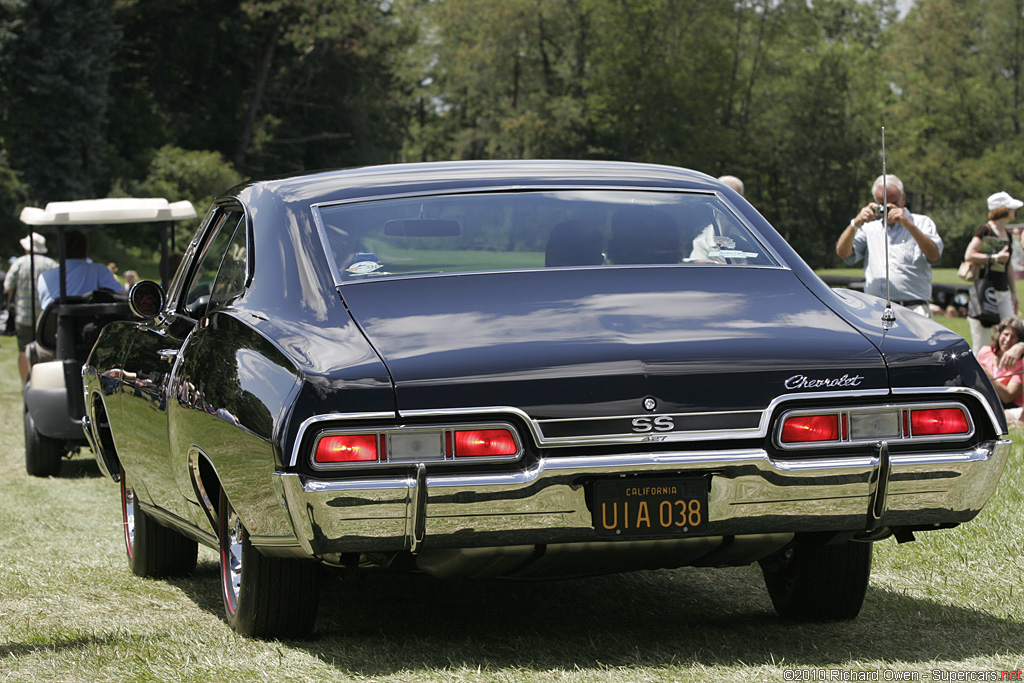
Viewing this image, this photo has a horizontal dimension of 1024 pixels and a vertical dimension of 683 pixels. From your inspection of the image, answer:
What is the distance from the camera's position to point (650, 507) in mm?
3920

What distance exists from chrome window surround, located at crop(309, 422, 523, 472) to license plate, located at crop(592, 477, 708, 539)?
0.30 m

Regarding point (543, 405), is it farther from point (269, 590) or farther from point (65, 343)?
point (65, 343)

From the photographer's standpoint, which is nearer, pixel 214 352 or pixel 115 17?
pixel 214 352

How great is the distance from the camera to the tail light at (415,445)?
3.76 m

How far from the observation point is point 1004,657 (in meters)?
4.36

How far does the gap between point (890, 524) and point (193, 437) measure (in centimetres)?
223

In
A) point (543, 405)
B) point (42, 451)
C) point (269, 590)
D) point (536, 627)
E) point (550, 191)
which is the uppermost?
point (550, 191)

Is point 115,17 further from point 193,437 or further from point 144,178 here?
point 193,437

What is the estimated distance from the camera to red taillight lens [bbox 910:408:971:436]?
4023 mm

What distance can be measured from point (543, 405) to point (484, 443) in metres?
0.19

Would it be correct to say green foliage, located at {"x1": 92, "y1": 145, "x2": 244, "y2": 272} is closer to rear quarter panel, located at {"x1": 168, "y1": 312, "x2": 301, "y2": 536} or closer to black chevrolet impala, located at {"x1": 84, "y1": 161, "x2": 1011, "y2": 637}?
rear quarter panel, located at {"x1": 168, "y1": 312, "x2": 301, "y2": 536}

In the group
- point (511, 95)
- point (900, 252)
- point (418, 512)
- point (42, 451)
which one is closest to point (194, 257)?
point (418, 512)

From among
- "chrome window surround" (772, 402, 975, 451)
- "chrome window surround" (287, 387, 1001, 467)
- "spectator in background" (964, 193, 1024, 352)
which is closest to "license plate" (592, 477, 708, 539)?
"chrome window surround" (287, 387, 1001, 467)

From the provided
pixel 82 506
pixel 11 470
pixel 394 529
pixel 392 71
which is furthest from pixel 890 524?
pixel 392 71
